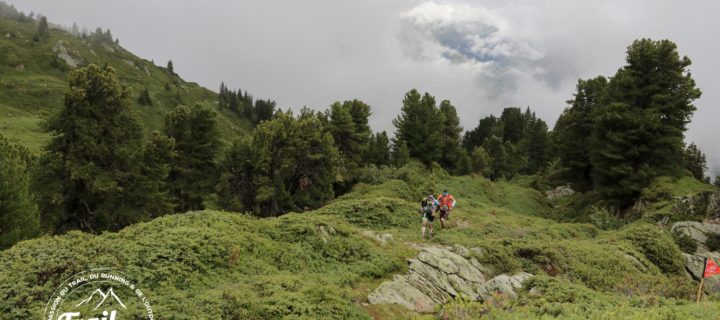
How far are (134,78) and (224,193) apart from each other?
574ft

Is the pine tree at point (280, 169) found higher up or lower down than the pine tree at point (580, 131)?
lower down

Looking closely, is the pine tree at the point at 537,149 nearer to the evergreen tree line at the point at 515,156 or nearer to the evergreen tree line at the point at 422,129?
the evergreen tree line at the point at 515,156

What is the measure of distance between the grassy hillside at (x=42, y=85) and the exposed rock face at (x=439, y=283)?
3200 inches

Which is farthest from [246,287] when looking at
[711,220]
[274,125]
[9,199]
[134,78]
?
[134,78]

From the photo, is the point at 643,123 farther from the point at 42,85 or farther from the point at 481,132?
the point at 42,85

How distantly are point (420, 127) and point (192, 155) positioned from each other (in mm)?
36653

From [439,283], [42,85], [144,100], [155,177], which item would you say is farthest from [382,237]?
[144,100]

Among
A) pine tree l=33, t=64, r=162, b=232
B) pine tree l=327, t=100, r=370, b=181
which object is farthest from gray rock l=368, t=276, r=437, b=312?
pine tree l=327, t=100, r=370, b=181

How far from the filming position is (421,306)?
551 inches

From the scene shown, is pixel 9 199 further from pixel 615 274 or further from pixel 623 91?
pixel 623 91

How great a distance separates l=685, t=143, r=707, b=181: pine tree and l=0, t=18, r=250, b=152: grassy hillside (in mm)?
103396

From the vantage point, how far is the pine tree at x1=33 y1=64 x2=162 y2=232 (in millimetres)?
28453

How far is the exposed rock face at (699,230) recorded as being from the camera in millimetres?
27467

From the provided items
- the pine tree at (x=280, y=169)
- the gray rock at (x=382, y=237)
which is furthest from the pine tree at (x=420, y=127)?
the gray rock at (x=382, y=237)
